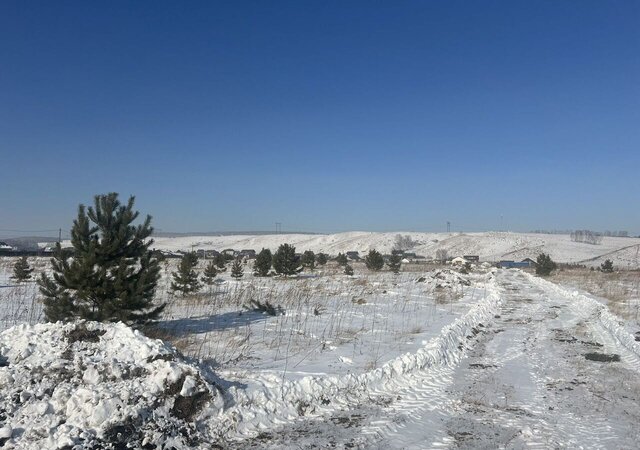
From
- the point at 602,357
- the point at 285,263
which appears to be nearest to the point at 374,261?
the point at 285,263

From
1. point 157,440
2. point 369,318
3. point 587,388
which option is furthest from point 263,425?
point 369,318

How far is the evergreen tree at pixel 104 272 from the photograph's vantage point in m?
8.70

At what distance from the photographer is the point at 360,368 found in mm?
7531

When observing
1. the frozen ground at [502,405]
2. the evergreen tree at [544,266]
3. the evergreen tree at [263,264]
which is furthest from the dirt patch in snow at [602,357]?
the evergreen tree at [544,266]

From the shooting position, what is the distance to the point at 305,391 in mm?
6156

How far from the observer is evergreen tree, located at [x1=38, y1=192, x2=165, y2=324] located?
8.70 metres

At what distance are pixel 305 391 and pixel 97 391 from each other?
8.28 feet

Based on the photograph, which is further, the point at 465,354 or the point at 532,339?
the point at 532,339

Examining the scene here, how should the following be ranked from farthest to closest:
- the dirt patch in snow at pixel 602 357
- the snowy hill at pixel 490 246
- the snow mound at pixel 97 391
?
the snowy hill at pixel 490 246
the dirt patch in snow at pixel 602 357
the snow mound at pixel 97 391

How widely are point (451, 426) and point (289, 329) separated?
5.82m

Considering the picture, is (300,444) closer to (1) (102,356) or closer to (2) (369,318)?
(1) (102,356)

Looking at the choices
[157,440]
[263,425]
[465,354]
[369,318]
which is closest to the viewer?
[157,440]

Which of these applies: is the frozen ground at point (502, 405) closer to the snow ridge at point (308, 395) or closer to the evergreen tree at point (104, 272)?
the snow ridge at point (308, 395)

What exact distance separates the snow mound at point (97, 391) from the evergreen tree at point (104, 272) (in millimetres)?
2260
